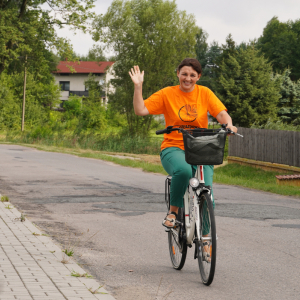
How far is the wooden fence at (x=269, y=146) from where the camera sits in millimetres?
19125

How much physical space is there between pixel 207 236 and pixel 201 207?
266mm

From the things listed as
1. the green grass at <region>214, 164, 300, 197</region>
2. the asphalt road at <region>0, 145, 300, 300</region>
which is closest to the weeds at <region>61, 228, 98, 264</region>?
the asphalt road at <region>0, 145, 300, 300</region>

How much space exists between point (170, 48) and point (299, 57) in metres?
31.6

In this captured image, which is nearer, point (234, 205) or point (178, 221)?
point (178, 221)

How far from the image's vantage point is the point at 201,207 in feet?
14.9

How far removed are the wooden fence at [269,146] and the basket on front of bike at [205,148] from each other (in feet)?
49.7

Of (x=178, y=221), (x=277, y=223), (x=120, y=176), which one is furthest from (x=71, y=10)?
(x=178, y=221)

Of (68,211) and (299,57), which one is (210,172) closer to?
(68,211)

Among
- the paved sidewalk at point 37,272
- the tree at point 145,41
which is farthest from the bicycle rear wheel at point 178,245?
the tree at point 145,41

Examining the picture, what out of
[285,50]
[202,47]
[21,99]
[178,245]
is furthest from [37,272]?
[202,47]

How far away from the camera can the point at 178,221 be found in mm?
4973

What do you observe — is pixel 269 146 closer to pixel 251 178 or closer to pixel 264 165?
pixel 264 165

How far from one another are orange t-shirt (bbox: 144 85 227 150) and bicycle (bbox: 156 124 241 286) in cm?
27

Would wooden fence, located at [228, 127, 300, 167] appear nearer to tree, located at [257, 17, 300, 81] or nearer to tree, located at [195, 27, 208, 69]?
tree, located at [257, 17, 300, 81]
